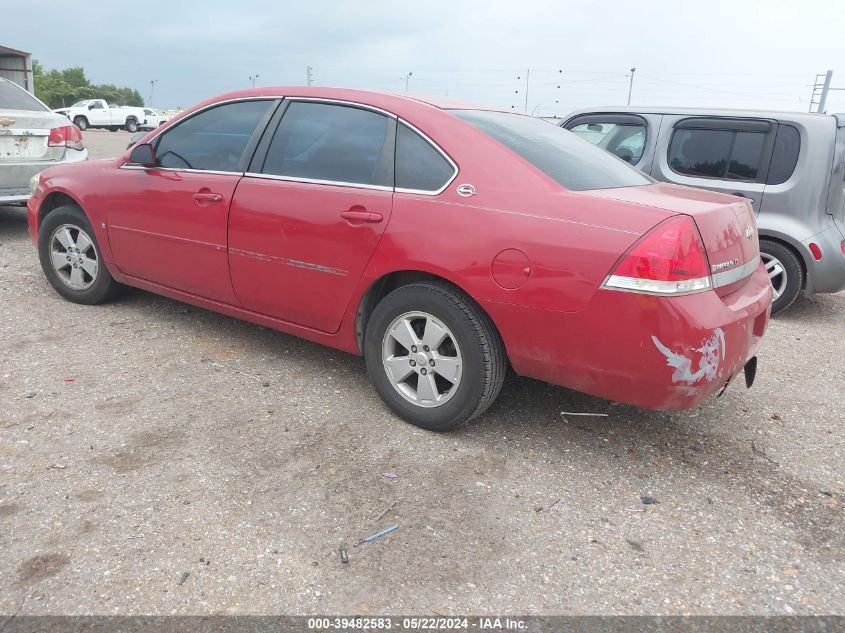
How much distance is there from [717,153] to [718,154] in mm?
14

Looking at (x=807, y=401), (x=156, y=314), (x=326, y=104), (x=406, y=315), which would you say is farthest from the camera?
(x=156, y=314)

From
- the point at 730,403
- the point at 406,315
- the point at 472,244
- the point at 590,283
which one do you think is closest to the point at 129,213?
the point at 406,315

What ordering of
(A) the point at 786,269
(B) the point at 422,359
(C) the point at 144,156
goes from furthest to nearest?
1. (A) the point at 786,269
2. (C) the point at 144,156
3. (B) the point at 422,359

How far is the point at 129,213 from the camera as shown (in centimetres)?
416

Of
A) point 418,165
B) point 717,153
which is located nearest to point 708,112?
point 717,153

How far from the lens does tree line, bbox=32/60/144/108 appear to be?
288 feet

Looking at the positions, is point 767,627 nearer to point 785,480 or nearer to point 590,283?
point 785,480

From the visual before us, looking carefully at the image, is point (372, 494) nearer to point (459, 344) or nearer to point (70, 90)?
point (459, 344)

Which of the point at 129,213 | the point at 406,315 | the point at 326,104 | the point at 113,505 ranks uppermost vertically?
the point at 326,104

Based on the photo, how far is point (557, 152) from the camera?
324 cm

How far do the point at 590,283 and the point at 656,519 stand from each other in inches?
38.3

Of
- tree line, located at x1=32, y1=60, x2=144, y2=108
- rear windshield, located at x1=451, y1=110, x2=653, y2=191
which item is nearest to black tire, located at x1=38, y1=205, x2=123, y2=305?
rear windshield, located at x1=451, y1=110, x2=653, y2=191

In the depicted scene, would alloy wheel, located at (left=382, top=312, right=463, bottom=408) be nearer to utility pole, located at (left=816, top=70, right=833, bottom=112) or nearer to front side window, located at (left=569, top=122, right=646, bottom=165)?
front side window, located at (left=569, top=122, right=646, bottom=165)

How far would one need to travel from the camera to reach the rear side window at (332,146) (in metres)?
3.25
